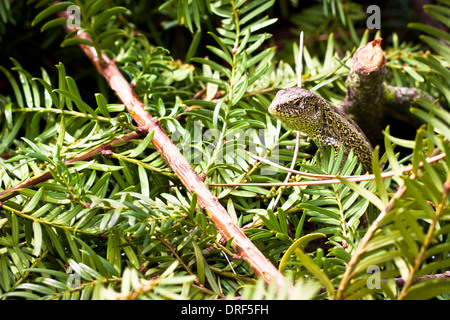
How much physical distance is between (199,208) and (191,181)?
0.30ft

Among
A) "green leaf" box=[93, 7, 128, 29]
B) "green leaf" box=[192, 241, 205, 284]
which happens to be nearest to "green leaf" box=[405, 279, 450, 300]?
"green leaf" box=[192, 241, 205, 284]

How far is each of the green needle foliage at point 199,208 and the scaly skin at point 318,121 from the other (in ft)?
0.14

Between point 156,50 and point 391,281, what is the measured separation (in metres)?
0.77

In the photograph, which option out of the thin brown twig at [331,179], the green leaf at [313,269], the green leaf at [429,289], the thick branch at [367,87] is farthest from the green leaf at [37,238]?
the thick branch at [367,87]

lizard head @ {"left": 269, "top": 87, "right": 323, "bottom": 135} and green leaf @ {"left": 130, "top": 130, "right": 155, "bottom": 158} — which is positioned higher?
lizard head @ {"left": 269, "top": 87, "right": 323, "bottom": 135}

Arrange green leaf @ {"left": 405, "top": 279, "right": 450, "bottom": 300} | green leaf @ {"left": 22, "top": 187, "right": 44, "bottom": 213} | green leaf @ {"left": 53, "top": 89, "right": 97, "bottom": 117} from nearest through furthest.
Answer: green leaf @ {"left": 405, "top": 279, "right": 450, "bottom": 300} < green leaf @ {"left": 22, "top": 187, "right": 44, "bottom": 213} < green leaf @ {"left": 53, "top": 89, "right": 97, "bottom": 117}

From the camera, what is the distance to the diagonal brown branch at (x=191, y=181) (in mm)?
639

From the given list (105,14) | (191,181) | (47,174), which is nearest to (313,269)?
(191,181)

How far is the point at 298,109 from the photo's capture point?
0.91 meters

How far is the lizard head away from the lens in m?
0.89

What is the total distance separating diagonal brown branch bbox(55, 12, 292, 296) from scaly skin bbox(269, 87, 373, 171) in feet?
0.80

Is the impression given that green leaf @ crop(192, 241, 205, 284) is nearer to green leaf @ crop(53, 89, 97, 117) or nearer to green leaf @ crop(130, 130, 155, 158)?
green leaf @ crop(130, 130, 155, 158)

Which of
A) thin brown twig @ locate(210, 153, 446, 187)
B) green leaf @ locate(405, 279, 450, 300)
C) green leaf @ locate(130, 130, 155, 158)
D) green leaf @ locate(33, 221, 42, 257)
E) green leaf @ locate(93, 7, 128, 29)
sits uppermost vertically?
green leaf @ locate(93, 7, 128, 29)
